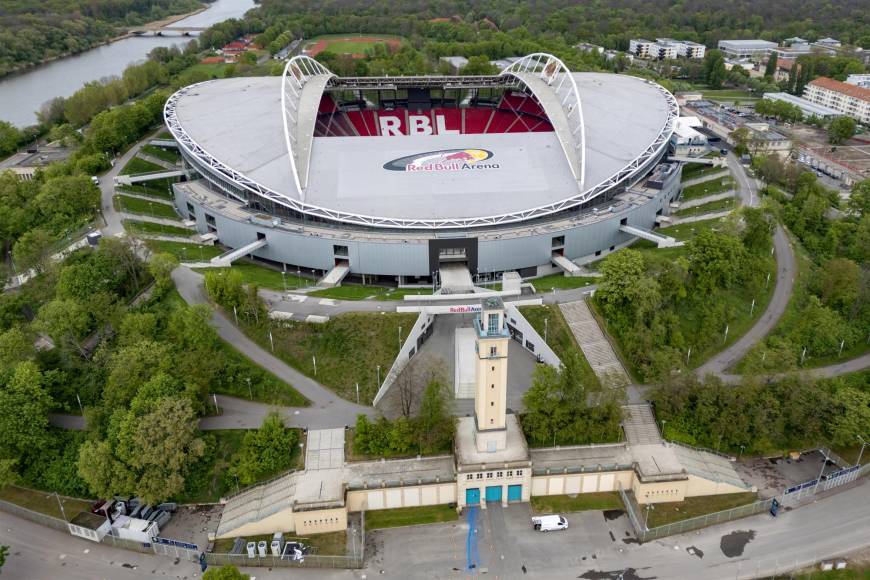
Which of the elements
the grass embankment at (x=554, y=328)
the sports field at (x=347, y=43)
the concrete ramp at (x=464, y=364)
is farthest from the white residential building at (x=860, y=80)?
the concrete ramp at (x=464, y=364)

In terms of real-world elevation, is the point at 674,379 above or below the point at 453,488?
above

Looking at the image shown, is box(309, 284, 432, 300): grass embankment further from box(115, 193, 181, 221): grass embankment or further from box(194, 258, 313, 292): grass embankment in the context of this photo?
box(115, 193, 181, 221): grass embankment

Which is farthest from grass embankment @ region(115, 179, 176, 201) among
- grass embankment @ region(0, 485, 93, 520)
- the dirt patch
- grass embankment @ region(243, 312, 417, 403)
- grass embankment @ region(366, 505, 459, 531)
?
the dirt patch

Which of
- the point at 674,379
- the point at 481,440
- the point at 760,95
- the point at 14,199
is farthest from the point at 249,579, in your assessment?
the point at 760,95

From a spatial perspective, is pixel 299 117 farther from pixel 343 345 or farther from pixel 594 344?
pixel 594 344

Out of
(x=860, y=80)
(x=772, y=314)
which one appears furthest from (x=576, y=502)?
(x=860, y=80)

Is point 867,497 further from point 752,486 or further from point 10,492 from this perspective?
point 10,492
